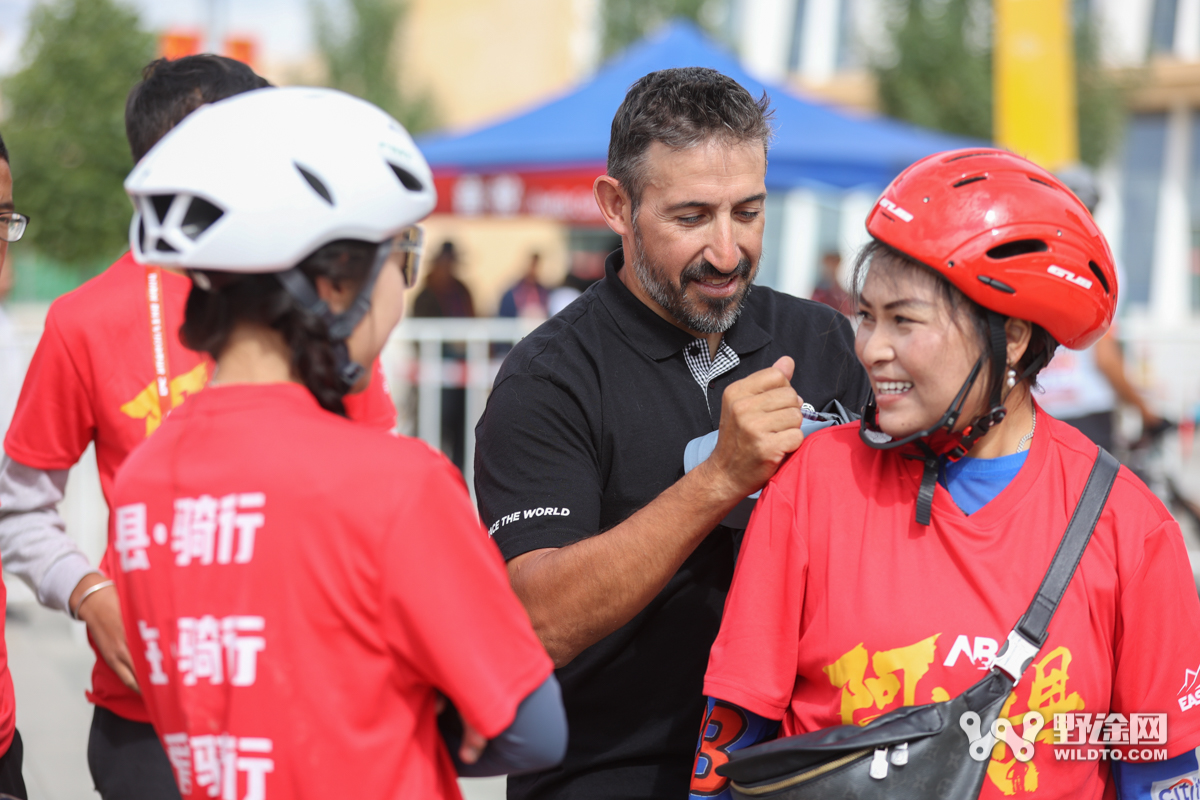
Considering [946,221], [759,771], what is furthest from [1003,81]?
[759,771]

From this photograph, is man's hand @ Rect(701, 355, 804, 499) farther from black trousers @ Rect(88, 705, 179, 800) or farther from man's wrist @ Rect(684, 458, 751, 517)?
black trousers @ Rect(88, 705, 179, 800)

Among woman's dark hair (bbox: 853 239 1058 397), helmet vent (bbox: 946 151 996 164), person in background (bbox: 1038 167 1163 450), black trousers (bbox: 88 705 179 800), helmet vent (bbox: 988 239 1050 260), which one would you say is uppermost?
helmet vent (bbox: 946 151 996 164)

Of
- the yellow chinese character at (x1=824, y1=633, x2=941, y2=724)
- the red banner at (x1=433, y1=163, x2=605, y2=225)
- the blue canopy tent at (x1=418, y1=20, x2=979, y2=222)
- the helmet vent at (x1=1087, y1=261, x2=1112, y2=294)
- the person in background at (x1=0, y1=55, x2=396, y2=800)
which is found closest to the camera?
the yellow chinese character at (x1=824, y1=633, x2=941, y2=724)

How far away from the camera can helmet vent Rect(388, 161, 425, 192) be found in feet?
5.64

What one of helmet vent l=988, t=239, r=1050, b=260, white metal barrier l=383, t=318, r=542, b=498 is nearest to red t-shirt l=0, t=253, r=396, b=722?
helmet vent l=988, t=239, r=1050, b=260

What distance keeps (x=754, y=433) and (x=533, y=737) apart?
766mm

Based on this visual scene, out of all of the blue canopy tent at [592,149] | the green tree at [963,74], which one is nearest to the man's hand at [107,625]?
the blue canopy tent at [592,149]

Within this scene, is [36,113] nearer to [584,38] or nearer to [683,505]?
[584,38]

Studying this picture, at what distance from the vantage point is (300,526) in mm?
1521

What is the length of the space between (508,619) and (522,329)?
265 inches

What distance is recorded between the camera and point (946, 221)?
81.7 inches

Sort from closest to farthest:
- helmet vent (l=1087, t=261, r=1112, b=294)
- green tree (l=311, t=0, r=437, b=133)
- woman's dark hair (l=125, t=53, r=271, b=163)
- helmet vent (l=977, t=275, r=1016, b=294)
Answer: helmet vent (l=977, t=275, r=1016, b=294), helmet vent (l=1087, t=261, r=1112, b=294), woman's dark hair (l=125, t=53, r=271, b=163), green tree (l=311, t=0, r=437, b=133)

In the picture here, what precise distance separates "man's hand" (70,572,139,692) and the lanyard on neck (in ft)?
1.37

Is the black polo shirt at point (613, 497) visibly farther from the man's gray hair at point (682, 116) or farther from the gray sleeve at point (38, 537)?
the gray sleeve at point (38, 537)
